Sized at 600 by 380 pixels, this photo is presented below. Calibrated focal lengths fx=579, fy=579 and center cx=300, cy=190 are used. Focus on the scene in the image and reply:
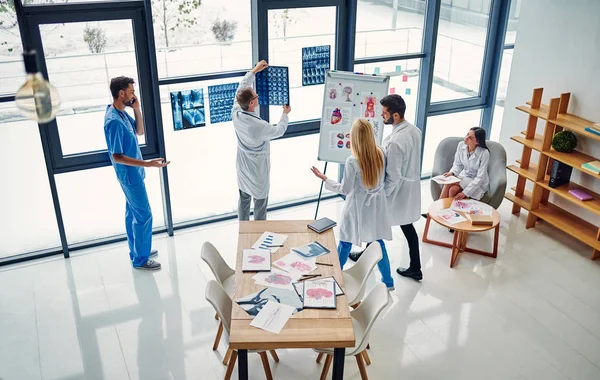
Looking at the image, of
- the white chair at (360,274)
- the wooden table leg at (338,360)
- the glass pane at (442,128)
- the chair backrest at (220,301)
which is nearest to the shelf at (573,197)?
the glass pane at (442,128)

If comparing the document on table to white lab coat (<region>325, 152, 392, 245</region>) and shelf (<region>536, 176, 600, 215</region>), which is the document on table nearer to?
white lab coat (<region>325, 152, 392, 245</region>)

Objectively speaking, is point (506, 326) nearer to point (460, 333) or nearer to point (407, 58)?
point (460, 333)

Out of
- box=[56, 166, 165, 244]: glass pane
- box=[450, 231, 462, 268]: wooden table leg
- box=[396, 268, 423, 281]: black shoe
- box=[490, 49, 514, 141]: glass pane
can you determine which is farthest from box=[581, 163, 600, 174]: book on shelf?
box=[56, 166, 165, 244]: glass pane

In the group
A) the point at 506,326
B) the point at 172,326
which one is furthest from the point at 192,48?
the point at 506,326

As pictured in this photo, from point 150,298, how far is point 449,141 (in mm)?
3689

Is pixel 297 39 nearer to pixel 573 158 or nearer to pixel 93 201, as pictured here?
pixel 93 201

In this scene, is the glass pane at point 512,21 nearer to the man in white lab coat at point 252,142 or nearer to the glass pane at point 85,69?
the man in white lab coat at point 252,142

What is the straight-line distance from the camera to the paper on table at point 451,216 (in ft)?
18.7

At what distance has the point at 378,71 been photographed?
6816 millimetres

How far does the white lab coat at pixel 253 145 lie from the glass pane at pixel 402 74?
1.74 m

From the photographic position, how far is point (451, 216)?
577 centimetres

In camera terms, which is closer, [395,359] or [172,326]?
[395,359]

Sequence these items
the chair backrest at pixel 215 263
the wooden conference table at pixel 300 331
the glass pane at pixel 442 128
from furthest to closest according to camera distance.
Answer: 1. the glass pane at pixel 442 128
2. the chair backrest at pixel 215 263
3. the wooden conference table at pixel 300 331

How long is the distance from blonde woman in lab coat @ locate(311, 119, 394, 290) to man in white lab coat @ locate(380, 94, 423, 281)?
0.54 ft
